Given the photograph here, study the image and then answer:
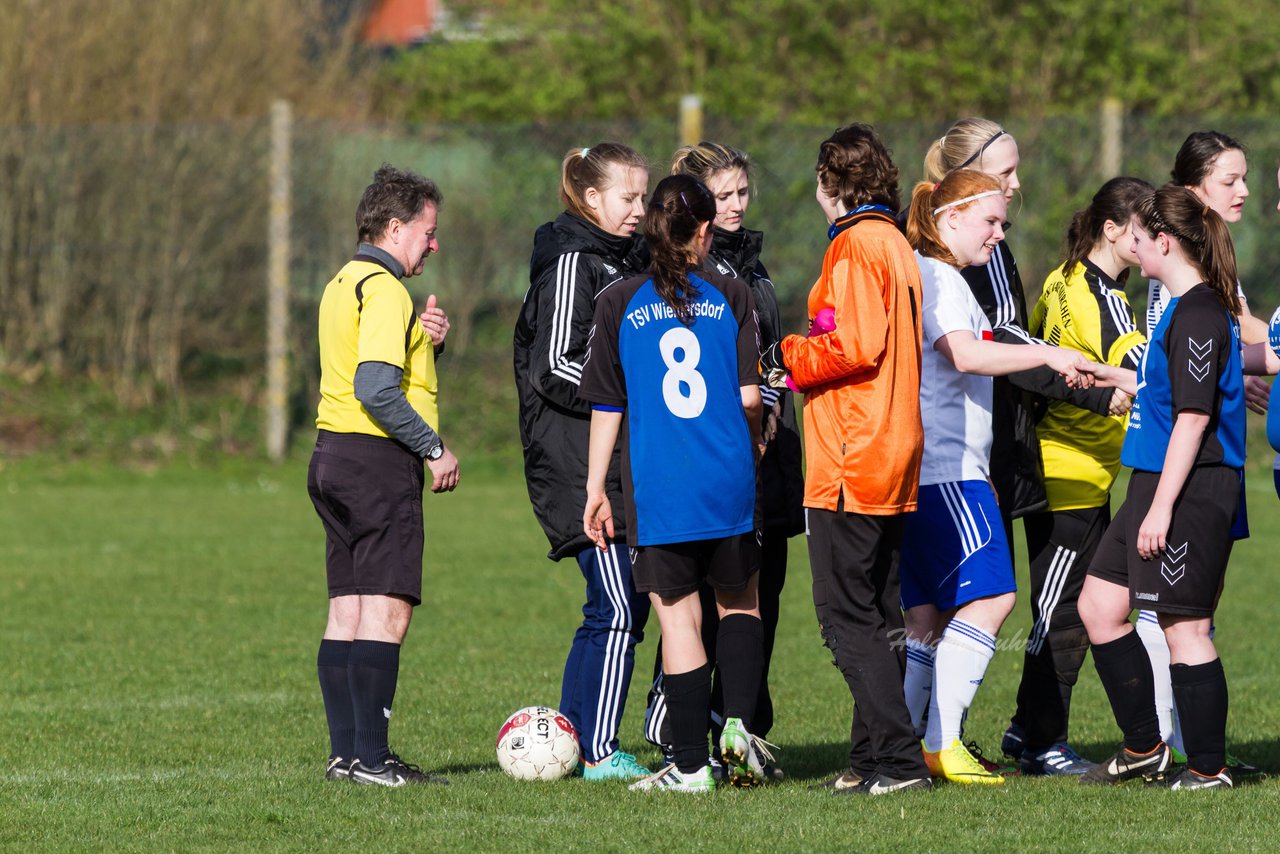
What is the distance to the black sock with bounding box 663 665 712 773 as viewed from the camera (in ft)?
17.7

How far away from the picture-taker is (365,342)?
18.2ft

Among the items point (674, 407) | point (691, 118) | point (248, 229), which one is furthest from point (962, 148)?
point (248, 229)

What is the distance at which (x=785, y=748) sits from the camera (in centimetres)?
645

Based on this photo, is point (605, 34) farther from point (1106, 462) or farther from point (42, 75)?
point (1106, 462)

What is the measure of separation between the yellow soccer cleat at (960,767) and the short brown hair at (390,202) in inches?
98.8

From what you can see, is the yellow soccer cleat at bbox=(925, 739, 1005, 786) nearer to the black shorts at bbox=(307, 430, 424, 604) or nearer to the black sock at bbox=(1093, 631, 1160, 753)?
the black sock at bbox=(1093, 631, 1160, 753)

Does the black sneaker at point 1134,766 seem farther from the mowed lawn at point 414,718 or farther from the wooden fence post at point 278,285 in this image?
the wooden fence post at point 278,285

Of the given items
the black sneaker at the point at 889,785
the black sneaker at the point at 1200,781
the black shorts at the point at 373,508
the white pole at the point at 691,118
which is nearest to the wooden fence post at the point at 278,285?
the white pole at the point at 691,118

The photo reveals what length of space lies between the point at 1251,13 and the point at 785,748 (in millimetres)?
15803

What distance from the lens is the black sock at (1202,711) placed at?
5.27 meters

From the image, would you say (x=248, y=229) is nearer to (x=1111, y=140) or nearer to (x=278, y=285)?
(x=278, y=285)

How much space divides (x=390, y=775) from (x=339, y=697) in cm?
34

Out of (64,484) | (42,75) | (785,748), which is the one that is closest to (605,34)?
(42,75)

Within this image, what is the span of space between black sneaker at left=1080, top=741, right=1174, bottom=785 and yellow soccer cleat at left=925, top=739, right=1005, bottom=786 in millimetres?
341
